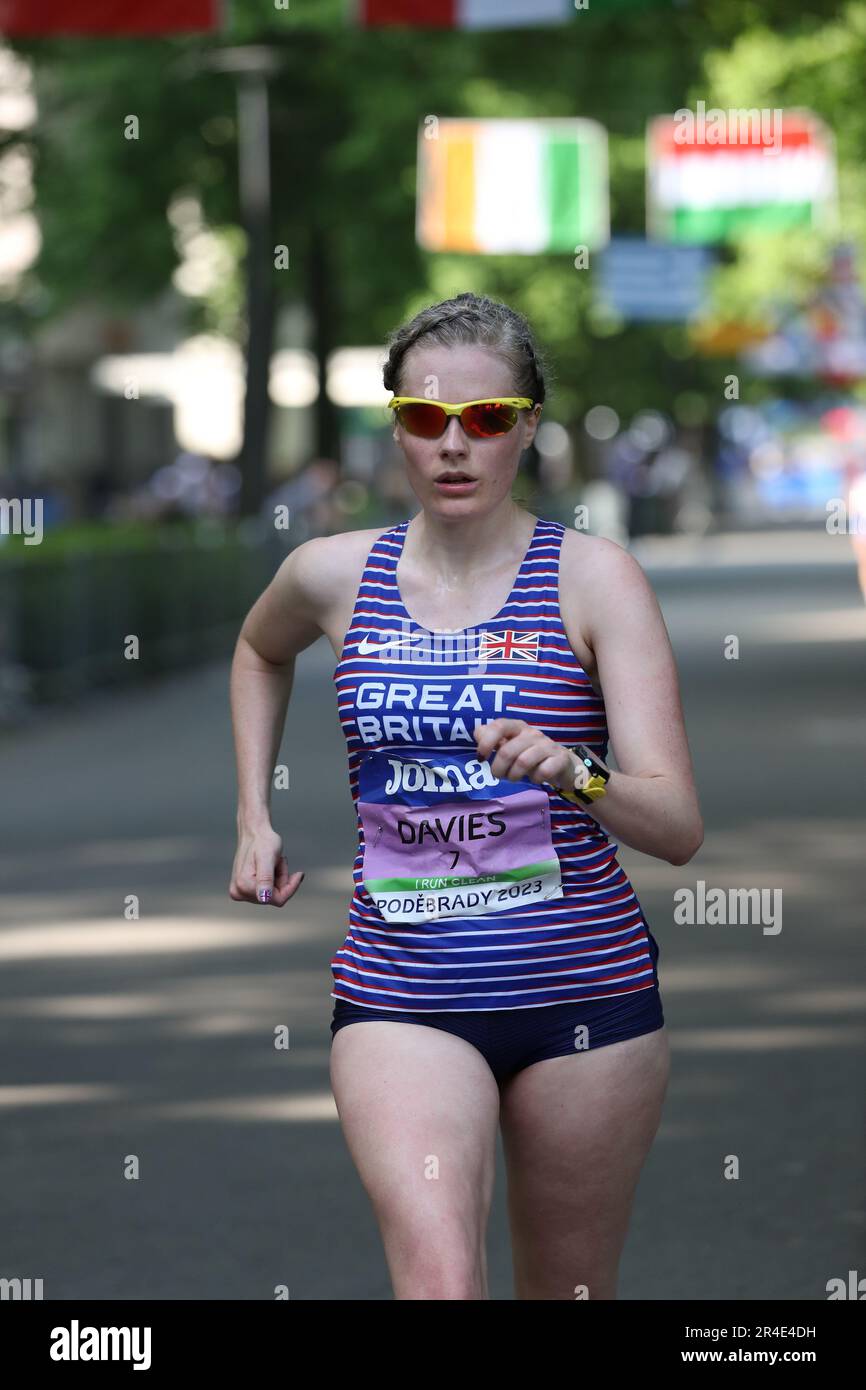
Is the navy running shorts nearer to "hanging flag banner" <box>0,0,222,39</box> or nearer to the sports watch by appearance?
the sports watch

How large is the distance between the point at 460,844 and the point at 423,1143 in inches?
15.1

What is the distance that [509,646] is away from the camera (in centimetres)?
388

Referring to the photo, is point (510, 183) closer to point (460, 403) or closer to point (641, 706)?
point (460, 403)

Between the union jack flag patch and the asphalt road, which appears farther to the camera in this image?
the asphalt road

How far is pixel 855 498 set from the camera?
7773 millimetres

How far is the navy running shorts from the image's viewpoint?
152 inches

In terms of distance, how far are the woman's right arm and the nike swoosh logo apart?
0.50 ft

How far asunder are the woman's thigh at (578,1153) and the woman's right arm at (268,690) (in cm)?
44

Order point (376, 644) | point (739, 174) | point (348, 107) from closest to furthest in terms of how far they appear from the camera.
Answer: point (376, 644), point (739, 174), point (348, 107)

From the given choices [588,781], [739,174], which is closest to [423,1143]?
[588,781]

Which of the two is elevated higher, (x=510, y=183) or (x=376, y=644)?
(x=510, y=183)

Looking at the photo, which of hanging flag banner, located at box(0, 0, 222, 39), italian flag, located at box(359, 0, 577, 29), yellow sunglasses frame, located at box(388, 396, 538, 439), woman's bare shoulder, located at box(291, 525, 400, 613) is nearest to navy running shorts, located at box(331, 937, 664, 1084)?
woman's bare shoulder, located at box(291, 525, 400, 613)

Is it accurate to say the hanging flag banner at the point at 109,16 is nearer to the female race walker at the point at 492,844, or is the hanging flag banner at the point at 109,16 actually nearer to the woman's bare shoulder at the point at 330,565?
the woman's bare shoulder at the point at 330,565

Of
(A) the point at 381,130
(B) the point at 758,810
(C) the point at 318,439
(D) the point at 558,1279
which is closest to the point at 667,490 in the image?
(C) the point at 318,439
